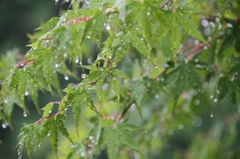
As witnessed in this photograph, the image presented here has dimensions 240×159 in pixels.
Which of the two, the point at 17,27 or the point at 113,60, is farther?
the point at 17,27

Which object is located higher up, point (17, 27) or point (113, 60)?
point (113, 60)

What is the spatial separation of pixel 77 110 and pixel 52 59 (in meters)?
0.15

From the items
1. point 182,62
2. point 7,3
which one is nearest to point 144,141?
point 182,62

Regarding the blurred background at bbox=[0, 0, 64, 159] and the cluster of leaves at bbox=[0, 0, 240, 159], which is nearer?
the cluster of leaves at bbox=[0, 0, 240, 159]

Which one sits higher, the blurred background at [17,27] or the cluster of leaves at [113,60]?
the cluster of leaves at [113,60]

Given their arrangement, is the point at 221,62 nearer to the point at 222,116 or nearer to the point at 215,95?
the point at 215,95

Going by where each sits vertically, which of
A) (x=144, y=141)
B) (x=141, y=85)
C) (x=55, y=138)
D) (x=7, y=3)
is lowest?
(x=7, y=3)

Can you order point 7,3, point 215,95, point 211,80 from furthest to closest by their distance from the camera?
point 7,3 → point 211,80 → point 215,95

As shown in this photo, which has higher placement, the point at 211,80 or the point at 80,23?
the point at 80,23

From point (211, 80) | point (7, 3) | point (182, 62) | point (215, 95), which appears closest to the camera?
point (215, 95)

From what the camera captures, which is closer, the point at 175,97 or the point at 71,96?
the point at 71,96

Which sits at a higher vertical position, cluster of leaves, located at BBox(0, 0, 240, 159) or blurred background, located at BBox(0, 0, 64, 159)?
cluster of leaves, located at BBox(0, 0, 240, 159)

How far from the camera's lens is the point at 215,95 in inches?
57.7

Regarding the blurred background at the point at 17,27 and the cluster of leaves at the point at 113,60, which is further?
the blurred background at the point at 17,27
